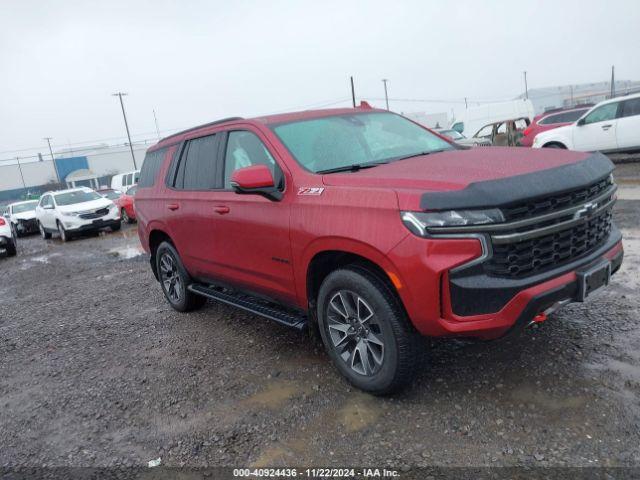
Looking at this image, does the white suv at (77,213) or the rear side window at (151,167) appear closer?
the rear side window at (151,167)

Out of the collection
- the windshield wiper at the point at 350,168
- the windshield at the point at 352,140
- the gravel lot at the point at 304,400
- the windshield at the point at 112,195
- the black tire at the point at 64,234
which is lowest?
the black tire at the point at 64,234

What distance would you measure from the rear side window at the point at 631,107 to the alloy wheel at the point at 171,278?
11.5m

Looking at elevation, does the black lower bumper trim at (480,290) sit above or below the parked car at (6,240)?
above

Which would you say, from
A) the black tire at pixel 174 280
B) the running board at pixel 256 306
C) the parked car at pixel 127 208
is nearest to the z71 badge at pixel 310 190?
the running board at pixel 256 306

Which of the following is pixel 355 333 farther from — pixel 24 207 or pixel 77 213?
pixel 24 207

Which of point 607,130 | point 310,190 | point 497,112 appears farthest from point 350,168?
point 497,112

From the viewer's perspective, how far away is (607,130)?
486 inches

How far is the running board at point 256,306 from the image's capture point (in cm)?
370

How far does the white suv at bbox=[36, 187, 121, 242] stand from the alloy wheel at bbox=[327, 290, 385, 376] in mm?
13389

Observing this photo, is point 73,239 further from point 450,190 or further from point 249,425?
point 450,190

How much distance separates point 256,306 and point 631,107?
1184cm

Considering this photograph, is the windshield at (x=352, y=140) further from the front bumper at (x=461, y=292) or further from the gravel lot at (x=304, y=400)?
the gravel lot at (x=304, y=400)

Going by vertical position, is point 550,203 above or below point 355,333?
above

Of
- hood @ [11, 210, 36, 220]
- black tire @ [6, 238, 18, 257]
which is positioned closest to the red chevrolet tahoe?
black tire @ [6, 238, 18, 257]
